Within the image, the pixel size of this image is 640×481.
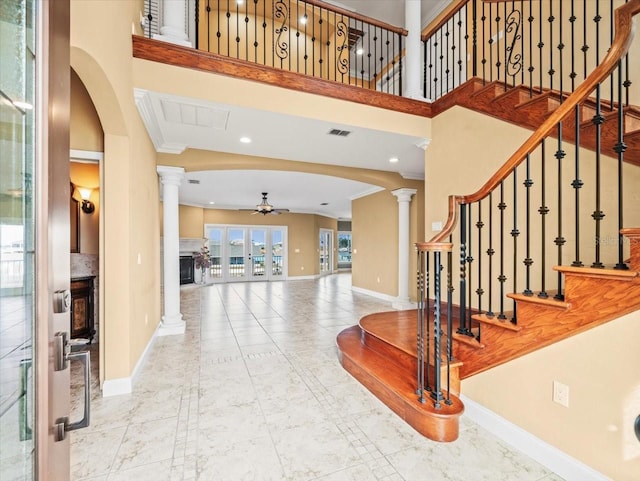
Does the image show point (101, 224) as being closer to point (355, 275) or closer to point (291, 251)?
point (355, 275)

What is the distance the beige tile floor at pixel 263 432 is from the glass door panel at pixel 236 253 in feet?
24.2

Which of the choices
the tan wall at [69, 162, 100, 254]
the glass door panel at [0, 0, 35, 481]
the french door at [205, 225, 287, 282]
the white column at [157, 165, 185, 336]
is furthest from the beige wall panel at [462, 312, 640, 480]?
the french door at [205, 225, 287, 282]

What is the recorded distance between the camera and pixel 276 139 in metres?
3.98

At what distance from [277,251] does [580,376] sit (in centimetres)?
1052

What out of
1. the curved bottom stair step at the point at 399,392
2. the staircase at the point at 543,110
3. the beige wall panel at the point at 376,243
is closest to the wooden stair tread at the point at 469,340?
the curved bottom stair step at the point at 399,392

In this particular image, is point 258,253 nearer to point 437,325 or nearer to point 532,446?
point 437,325

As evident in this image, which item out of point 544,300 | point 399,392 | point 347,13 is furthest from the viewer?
point 347,13

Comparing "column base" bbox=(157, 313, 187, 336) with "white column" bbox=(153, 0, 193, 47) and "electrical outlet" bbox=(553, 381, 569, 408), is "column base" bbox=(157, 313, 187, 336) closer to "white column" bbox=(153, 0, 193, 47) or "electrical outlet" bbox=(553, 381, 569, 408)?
"white column" bbox=(153, 0, 193, 47)

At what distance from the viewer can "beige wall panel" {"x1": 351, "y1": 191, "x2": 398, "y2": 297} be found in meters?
7.00

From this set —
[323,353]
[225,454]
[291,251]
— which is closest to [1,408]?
[225,454]

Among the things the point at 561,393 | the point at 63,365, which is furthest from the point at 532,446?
the point at 63,365

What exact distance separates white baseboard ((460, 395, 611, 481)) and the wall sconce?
16.8 feet

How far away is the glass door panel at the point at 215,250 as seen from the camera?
10.8m

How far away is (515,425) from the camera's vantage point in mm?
1991
